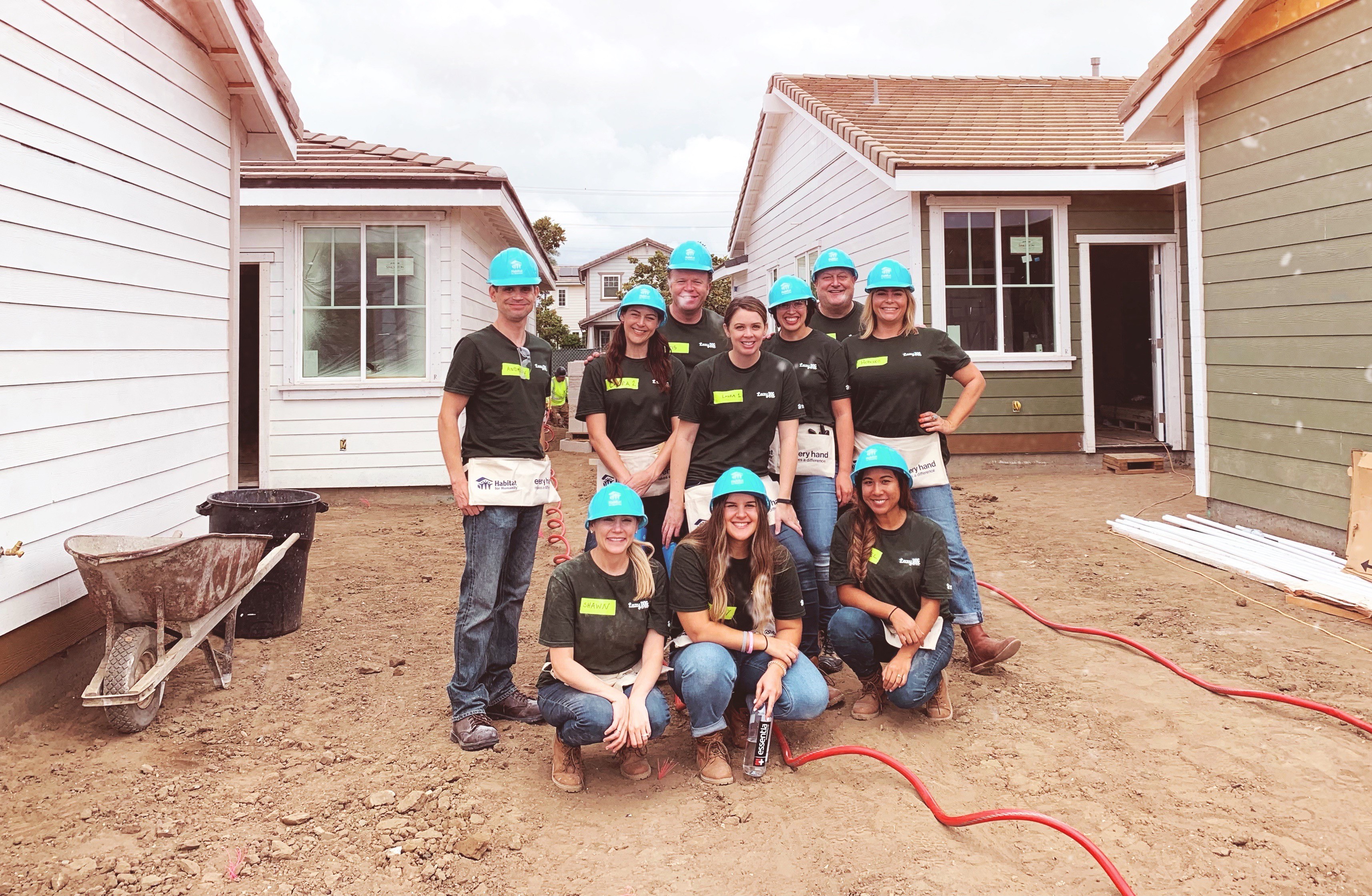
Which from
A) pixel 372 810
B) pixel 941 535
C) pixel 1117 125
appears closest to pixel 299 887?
pixel 372 810

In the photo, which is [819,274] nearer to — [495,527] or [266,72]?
[495,527]

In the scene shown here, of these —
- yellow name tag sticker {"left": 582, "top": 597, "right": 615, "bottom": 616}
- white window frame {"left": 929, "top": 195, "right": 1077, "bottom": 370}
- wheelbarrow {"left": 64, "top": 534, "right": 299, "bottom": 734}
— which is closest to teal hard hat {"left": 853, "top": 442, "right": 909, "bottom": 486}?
yellow name tag sticker {"left": 582, "top": 597, "right": 615, "bottom": 616}

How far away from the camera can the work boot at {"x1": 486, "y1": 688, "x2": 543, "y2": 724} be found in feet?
12.5

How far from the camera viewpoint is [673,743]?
3.57m

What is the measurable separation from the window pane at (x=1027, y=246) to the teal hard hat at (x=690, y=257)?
22.2 ft

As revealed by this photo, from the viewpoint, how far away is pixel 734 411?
12.5 feet

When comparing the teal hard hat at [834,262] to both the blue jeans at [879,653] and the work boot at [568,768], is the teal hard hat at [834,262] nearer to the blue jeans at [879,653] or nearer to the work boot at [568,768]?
the blue jeans at [879,653]

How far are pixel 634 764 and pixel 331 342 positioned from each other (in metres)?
7.21

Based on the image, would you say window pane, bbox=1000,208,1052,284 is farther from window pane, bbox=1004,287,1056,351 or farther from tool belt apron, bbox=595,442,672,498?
tool belt apron, bbox=595,442,672,498

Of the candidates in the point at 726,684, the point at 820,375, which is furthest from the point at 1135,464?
the point at 726,684

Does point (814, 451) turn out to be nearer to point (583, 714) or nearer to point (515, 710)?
point (583, 714)

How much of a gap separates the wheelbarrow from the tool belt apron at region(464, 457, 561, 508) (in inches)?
47.6

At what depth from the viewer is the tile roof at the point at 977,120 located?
31.0 feet

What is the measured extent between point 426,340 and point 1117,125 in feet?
29.1
